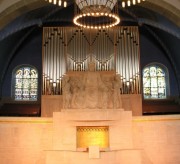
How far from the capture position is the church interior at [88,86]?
540 inches

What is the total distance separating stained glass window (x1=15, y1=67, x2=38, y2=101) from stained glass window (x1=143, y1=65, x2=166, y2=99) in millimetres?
5421

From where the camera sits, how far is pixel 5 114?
57.3 ft

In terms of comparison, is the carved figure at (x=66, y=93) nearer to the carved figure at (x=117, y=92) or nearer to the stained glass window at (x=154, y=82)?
the carved figure at (x=117, y=92)

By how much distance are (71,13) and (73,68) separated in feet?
13.0

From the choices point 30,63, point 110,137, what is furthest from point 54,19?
point 110,137

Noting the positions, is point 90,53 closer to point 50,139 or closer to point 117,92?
point 117,92

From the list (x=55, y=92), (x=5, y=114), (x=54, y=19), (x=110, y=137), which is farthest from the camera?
(x=54, y=19)

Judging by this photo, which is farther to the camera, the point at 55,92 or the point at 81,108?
the point at 55,92

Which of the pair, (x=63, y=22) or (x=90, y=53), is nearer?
(x=90, y=53)

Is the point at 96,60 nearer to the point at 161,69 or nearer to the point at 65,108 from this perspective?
the point at 65,108

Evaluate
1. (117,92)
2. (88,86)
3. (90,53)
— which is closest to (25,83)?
(90,53)

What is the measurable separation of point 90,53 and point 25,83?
5.02 meters

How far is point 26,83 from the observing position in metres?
19.5

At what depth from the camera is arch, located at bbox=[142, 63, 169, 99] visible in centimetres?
1950
